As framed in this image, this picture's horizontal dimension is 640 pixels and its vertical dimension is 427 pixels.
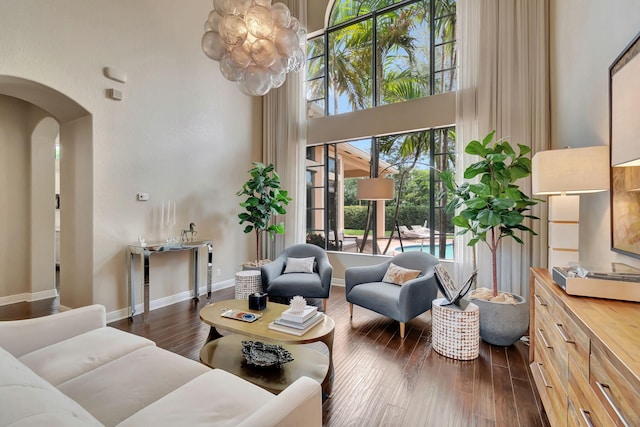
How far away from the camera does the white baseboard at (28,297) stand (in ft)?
13.2

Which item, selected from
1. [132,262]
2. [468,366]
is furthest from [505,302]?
[132,262]

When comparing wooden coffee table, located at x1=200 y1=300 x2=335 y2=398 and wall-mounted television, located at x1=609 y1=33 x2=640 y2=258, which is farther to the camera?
wooden coffee table, located at x1=200 y1=300 x2=335 y2=398

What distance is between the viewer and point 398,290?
129 inches

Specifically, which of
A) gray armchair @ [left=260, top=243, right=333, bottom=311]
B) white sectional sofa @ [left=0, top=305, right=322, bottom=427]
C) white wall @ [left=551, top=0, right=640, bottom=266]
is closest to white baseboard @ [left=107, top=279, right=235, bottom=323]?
gray armchair @ [left=260, top=243, right=333, bottom=311]

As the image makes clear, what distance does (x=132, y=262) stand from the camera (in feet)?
12.1

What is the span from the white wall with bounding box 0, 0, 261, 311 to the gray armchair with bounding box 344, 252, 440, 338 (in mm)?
2616

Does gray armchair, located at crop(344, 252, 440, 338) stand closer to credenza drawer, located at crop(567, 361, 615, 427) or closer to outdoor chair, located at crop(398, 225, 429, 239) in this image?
outdoor chair, located at crop(398, 225, 429, 239)

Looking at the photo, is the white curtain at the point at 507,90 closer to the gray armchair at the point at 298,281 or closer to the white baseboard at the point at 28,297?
the gray armchair at the point at 298,281

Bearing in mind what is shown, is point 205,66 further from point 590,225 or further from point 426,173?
point 590,225

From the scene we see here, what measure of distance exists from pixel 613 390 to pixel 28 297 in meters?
6.19

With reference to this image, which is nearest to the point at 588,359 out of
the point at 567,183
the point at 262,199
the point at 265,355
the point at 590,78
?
the point at 567,183

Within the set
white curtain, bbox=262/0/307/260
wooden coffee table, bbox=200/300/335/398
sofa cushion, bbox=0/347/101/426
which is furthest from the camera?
white curtain, bbox=262/0/307/260

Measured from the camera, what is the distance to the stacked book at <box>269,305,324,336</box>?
7.01 ft

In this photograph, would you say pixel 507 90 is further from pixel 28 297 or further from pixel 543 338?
pixel 28 297
